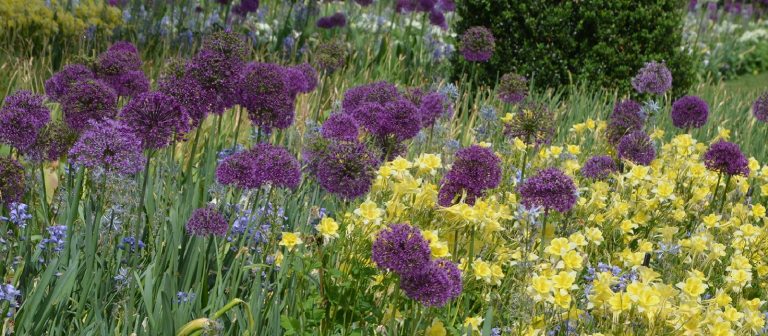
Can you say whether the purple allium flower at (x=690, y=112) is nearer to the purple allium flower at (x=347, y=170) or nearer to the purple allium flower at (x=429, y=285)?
the purple allium flower at (x=347, y=170)

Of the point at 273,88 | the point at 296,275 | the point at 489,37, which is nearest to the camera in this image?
the point at 296,275

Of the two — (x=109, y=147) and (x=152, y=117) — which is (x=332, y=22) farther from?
(x=109, y=147)

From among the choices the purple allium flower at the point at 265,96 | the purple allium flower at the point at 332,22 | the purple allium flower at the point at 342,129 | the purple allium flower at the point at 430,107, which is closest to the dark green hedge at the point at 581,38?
the purple allium flower at the point at 332,22

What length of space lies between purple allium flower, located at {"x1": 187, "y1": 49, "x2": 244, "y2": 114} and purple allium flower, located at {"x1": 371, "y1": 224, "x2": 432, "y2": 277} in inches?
36.2

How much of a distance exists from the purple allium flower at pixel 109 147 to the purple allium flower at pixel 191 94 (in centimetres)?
39

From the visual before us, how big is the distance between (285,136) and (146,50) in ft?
7.93

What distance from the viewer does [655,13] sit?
6.58 metres

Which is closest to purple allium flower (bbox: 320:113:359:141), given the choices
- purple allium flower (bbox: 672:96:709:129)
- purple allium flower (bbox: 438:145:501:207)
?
purple allium flower (bbox: 438:145:501:207)

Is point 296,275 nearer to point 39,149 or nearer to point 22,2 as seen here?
point 39,149

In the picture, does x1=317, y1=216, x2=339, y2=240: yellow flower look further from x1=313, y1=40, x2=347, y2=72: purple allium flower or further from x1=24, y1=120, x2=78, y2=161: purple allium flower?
x1=313, y1=40, x2=347, y2=72: purple allium flower

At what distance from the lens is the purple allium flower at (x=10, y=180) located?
2.58 meters

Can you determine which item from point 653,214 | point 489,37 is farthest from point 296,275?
point 489,37

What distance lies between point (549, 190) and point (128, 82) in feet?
5.52

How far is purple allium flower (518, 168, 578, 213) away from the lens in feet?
9.37
